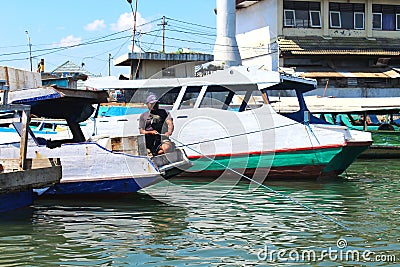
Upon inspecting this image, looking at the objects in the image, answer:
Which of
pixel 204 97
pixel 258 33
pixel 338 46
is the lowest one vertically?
pixel 204 97

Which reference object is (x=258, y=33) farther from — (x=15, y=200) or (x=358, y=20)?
(x=15, y=200)

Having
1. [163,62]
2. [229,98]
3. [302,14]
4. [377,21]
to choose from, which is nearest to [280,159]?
[229,98]

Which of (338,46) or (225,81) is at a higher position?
(338,46)

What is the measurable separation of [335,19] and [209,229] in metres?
25.2

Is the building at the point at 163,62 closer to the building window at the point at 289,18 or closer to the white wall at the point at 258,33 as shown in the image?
the white wall at the point at 258,33

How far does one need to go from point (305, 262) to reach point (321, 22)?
25.8 m

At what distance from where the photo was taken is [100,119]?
49.0 ft

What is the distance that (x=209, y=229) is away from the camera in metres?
8.67

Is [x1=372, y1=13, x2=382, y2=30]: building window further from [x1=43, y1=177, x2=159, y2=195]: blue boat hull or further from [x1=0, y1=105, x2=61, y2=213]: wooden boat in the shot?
[x1=0, y1=105, x2=61, y2=213]: wooden boat

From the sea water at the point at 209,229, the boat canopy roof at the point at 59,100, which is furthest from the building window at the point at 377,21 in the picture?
the boat canopy roof at the point at 59,100

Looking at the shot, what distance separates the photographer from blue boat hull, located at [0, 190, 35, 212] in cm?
906

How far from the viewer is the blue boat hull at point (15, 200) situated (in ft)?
29.7

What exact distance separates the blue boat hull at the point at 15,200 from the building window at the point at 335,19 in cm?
2487

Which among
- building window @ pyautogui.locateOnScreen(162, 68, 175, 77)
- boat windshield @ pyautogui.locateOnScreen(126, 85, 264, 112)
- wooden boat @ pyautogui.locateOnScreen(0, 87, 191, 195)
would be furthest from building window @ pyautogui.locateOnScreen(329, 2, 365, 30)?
wooden boat @ pyautogui.locateOnScreen(0, 87, 191, 195)
